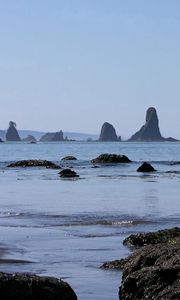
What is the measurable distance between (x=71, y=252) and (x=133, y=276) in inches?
233

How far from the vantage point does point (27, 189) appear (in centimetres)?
3997

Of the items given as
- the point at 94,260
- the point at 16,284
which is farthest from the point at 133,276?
the point at 94,260

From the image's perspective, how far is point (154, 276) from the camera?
10398 mm

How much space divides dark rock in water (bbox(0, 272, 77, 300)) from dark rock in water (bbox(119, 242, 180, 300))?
3.89 feet

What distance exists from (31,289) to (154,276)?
1.88 meters

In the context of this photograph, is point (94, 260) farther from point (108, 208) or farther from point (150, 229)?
point (108, 208)

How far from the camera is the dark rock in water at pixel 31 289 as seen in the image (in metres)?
9.34

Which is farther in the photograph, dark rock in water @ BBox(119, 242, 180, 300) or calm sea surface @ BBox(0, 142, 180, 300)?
calm sea surface @ BBox(0, 142, 180, 300)

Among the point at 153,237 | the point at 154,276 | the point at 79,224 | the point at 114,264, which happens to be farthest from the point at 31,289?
the point at 79,224

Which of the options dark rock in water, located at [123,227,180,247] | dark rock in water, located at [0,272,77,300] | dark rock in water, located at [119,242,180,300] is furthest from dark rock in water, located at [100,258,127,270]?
dark rock in water, located at [0,272,77,300]

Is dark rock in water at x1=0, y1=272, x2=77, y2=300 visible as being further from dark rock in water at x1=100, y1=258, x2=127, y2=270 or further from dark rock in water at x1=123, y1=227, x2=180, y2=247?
dark rock in water at x1=123, y1=227, x2=180, y2=247

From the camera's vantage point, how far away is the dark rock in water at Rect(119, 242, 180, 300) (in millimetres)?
10198

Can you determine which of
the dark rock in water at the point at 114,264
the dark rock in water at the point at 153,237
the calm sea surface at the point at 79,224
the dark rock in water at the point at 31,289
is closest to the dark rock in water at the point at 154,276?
the calm sea surface at the point at 79,224

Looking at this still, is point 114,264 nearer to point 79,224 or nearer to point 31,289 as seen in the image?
point 31,289
